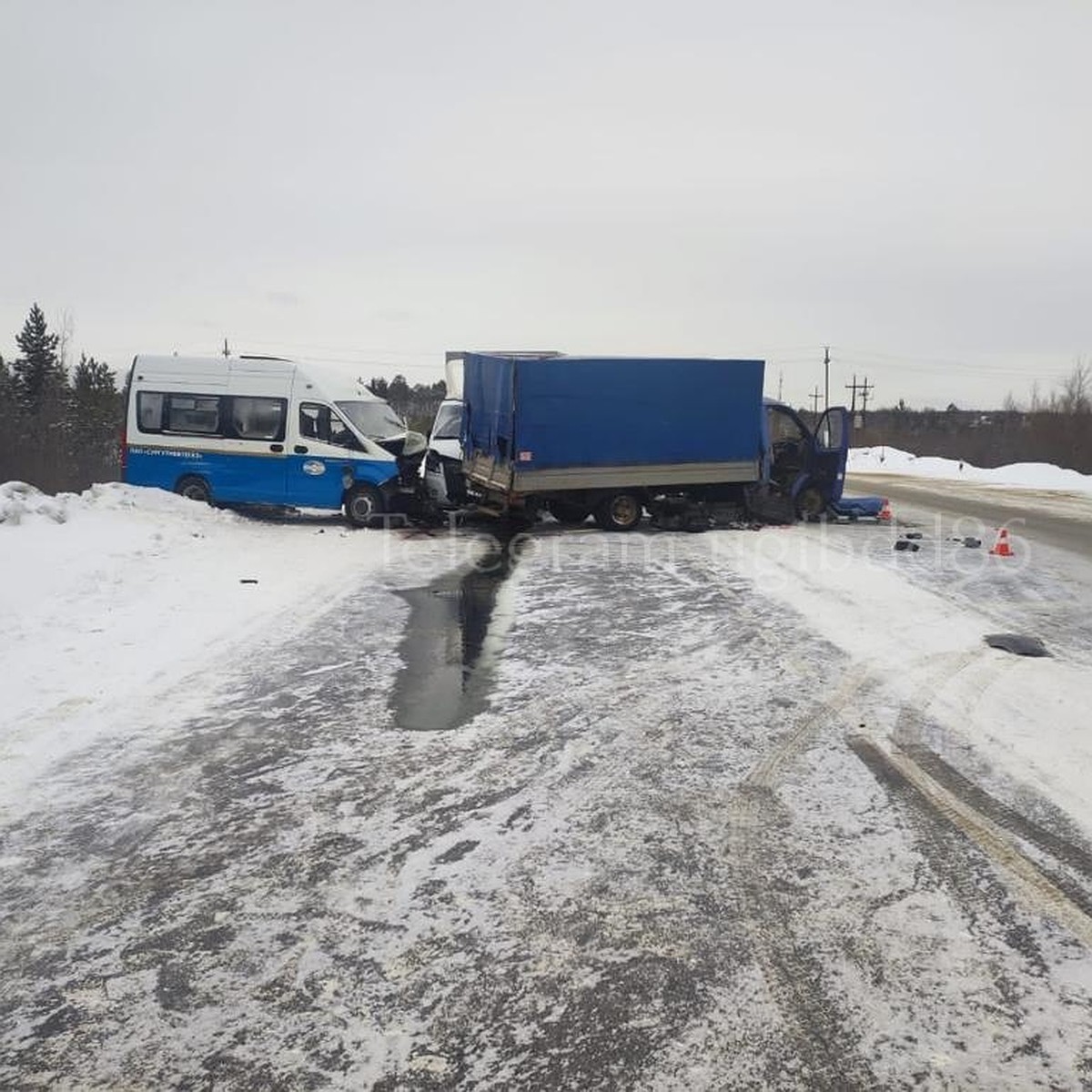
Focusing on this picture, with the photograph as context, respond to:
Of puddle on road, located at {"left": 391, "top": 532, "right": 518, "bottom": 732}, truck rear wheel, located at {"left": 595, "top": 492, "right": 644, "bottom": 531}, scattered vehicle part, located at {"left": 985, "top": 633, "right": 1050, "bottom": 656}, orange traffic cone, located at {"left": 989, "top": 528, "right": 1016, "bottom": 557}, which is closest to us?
puddle on road, located at {"left": 391, "top": 532, "right": 518, "bottom": 732}

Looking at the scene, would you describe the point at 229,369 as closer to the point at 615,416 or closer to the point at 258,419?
the point at 258,419

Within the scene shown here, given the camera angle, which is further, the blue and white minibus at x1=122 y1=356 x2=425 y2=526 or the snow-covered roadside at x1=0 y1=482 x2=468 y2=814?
the blue and white minibus at x1=122 y1=356 x2=425 y2=526

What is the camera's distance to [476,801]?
15.2ft

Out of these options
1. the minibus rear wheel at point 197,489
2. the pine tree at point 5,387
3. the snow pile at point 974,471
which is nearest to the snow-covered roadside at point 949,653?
the minibus rear wheel at point 197,489

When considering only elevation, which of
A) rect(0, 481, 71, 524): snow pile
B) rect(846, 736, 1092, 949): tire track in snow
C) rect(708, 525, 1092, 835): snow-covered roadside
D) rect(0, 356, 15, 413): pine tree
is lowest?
rect(846, 736, 1092, 949): tire track in snow

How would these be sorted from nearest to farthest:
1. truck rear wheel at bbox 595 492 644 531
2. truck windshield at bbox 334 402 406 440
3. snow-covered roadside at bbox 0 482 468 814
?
snow-covered roadside at bbox 0 482 468 814, truck rear wheel at bbox 595 492 644 531, truck windshield at bbox 334 402 406 440

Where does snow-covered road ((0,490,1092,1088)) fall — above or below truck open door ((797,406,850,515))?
below

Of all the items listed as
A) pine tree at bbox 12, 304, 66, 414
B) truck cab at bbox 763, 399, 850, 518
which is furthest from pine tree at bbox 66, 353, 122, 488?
truck cab at bbox 763, 399, 850, 518

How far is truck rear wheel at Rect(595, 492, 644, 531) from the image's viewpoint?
1612cm

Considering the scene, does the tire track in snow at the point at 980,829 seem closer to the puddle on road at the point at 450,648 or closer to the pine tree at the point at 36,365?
the puddle on road at the point at 450,648

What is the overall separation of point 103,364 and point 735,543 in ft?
269

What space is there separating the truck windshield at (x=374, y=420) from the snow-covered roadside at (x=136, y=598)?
2.09 metres

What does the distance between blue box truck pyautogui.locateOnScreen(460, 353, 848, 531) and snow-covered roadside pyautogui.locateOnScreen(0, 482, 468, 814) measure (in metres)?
1.95

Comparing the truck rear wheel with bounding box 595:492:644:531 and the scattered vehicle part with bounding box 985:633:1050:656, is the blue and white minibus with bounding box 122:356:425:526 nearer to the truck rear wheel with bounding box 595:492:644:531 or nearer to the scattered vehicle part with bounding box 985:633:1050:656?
the truck rear wheel with bounding box 595:492:644:531
